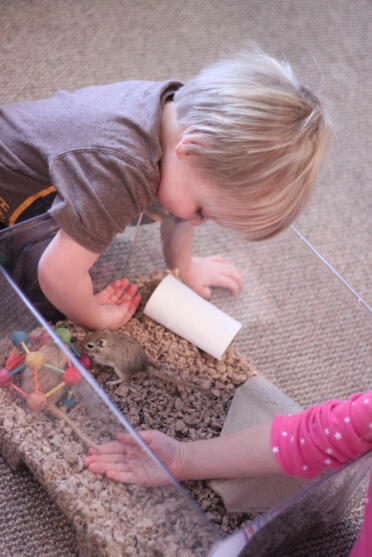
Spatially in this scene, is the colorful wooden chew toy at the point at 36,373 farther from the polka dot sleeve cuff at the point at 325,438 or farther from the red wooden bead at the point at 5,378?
the polka dot sleeve cuff at the point at 325,438

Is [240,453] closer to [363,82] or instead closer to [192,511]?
[192,511]

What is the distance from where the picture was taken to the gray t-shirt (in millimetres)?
826

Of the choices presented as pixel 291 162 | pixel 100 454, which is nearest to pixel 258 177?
pixel 291 162

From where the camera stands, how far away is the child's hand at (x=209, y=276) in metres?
1.10

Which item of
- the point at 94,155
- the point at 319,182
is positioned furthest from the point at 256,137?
the point at 319,182

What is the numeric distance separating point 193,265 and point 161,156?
315 millimetres

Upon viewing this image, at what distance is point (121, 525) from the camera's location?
0.74 m

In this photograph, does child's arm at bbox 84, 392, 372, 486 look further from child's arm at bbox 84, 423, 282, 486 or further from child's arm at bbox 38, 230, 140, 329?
child's arm at bbox 38, 230, 140, 329

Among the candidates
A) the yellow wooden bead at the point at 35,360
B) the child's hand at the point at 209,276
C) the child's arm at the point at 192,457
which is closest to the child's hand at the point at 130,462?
the child's arm at the point at 192,457

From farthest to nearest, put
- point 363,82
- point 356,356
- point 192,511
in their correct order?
point 363,82 → point 356,356 → point 192,511

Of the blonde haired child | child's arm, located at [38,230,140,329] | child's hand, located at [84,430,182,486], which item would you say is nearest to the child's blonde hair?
the blonde haired child

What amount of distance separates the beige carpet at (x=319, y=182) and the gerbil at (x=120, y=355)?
157 mm

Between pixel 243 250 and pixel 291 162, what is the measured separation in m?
0.36

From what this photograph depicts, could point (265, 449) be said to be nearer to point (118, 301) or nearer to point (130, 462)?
point (130, 462)
